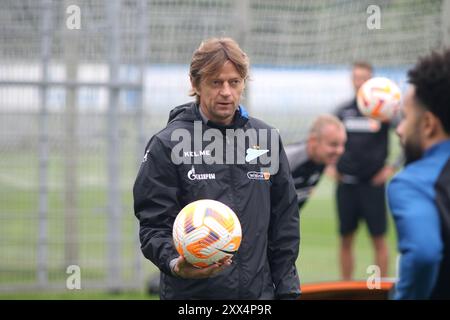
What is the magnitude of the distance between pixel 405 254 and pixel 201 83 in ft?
6.77

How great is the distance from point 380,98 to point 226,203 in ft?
12.4

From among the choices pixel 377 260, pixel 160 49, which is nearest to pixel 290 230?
pixel 160 49

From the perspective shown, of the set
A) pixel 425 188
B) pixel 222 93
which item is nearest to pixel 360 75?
pixel 222 93

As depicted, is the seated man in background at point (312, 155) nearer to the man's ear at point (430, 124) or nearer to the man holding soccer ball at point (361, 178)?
the man holding soccer ball at point (361, 178)

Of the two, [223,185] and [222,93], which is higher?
[222,93]

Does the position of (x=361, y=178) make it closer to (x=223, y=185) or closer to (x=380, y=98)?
(x=380, y=98)

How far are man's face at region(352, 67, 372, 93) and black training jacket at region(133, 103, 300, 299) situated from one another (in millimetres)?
5658

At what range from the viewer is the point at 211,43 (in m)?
4.98

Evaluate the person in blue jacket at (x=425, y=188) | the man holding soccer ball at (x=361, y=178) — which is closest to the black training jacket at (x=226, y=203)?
the person in blue jacket at (x=425, y=188)

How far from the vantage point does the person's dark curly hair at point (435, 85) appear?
11.3 feet

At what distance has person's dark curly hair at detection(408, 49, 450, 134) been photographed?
11.3ft

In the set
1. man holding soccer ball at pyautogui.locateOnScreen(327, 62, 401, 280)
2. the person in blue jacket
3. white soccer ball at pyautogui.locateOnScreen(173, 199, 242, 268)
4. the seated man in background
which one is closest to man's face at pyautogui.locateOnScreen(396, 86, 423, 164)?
the person in blue jacket

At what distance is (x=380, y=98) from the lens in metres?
8.19

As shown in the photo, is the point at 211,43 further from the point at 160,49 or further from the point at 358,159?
the point at 358,159
